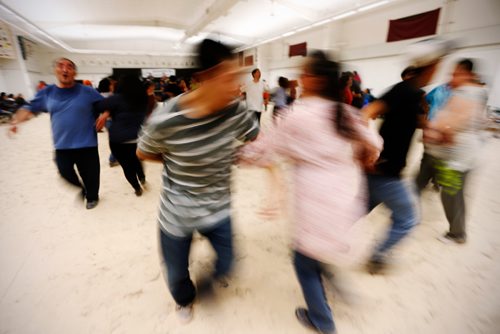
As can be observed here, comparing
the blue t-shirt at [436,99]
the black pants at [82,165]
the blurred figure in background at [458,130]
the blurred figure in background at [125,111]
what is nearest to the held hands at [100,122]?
the blurred figure in background at [125,111]

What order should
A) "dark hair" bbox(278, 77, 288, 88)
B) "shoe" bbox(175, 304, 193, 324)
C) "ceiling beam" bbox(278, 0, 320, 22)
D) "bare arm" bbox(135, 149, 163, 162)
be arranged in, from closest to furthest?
"bare arm" bbox(135, 149, 163, 162) → "shoe" bbox(175, 304, 193, 324) → "dark hair" bbox(278, 77, 288, 88) → "ceiling beam" bbox(278, 0, 320, 22)

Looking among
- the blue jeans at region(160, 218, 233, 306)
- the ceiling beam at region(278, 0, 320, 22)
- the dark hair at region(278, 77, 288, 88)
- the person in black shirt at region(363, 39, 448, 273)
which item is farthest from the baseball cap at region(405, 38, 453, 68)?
the ceiling beam at region(278, 0, 320, 22)

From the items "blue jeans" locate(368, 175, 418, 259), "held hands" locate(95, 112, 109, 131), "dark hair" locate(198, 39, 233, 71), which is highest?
"dark hair" locate(198, 39, 233, 71)

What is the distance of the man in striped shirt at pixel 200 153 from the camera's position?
0.86 metres

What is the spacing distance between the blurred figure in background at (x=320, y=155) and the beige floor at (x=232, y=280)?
0.60 m

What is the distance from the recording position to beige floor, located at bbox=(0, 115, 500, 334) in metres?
1.37

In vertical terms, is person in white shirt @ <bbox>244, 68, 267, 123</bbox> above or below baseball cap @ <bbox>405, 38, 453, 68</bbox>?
below

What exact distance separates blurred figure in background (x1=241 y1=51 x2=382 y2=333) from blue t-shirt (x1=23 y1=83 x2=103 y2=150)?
188 centimetres

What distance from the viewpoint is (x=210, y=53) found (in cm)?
83

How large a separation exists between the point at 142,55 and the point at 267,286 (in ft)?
73.2

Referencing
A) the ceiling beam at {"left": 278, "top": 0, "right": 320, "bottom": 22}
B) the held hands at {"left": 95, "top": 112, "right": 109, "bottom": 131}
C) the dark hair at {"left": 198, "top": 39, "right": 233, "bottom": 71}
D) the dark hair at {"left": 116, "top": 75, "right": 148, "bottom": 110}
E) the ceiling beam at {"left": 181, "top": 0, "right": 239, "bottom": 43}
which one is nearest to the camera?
the dark hair at {"left": 198, "top": 39, "right": 233, "bottom": 71}

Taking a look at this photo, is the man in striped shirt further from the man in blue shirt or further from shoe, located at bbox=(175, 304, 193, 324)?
the man in blue shirt

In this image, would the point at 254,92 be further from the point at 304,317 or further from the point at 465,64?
the point at 304,317

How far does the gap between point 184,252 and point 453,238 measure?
89.2 inches
